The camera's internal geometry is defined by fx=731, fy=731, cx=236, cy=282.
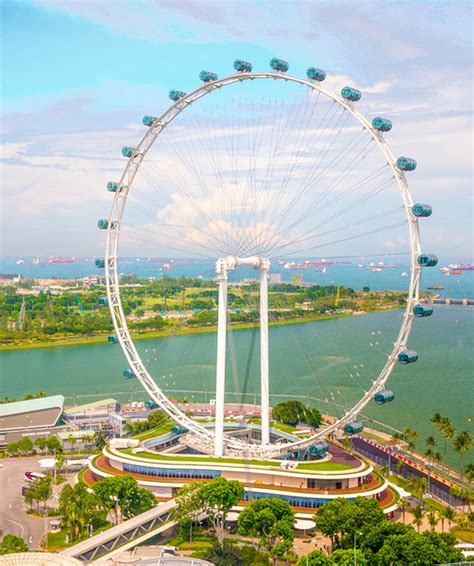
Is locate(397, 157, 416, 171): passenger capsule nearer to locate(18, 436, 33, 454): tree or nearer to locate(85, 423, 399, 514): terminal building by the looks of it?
locate(85, 423, 399, 514): terminal building

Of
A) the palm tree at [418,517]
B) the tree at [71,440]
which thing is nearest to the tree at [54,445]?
the tree at [71,440]

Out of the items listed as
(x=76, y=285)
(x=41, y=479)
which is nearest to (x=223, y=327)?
(x=41, y=479)

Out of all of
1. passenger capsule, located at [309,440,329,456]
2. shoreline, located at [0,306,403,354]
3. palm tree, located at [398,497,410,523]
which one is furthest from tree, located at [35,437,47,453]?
shoreline, located at [0,306,403,354]

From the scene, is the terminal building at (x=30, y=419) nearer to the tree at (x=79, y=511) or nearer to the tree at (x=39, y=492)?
the tree at (x=39, y=492)

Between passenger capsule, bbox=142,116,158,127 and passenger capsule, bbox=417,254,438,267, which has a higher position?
passenger capsule, bbox=142,116,158,127

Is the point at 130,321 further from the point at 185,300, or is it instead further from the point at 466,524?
the point at 466,524

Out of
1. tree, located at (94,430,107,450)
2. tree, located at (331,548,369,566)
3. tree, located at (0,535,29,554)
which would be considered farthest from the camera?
tree, located at (94,430,107,450)

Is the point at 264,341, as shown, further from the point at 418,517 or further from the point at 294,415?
the point at 294,415

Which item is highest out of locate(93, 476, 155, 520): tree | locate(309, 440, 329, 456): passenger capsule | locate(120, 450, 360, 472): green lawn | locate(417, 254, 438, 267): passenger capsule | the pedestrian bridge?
locate(417, 254, 438, 267): passenger capsule
